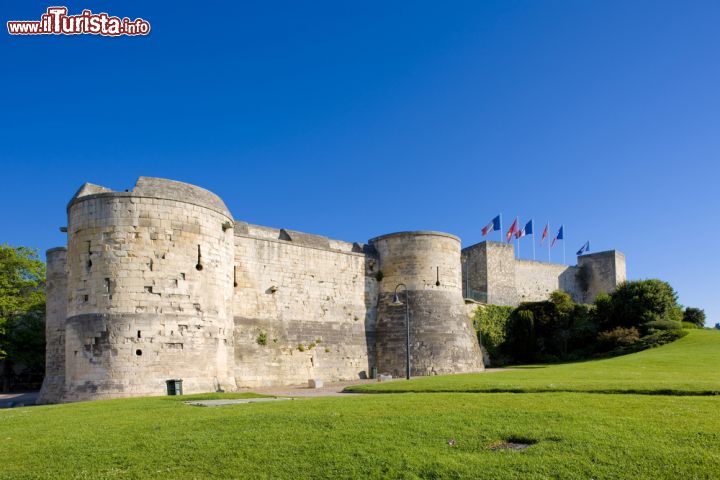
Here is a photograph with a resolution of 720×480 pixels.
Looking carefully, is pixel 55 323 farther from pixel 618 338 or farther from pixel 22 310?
pixel 618 338

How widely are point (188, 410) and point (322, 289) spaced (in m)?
16.4

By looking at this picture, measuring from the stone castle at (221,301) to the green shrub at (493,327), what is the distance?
5611 millimetres

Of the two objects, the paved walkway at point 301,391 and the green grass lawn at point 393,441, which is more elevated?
the green grass lawn at point 393,441

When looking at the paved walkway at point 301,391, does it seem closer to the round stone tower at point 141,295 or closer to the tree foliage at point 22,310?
the round stone tower at point 141,295

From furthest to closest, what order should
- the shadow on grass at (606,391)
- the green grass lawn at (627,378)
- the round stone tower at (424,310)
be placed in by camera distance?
the round stone tower at (424,310) < the green grass lawn at (627,378) < the shadow on grass at (606,391)

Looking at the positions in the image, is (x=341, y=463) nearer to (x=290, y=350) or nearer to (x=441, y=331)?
(x=290, y=350)

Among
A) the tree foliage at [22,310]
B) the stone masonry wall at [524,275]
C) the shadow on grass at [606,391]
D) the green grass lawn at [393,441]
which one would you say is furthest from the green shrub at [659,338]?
the tree foliage at [22,310]

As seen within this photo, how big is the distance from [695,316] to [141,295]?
45417 millimetres

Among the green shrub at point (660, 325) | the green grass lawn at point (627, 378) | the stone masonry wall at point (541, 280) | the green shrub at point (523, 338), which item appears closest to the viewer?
the green grass lawn at point (627, 378)

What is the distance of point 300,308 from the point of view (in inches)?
1145

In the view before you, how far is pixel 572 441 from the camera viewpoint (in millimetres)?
9211

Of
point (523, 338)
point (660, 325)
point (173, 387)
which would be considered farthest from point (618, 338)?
point (173, 387)

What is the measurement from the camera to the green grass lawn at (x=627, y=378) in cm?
1537

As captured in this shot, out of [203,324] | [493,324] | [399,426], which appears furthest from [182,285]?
[493,324]
